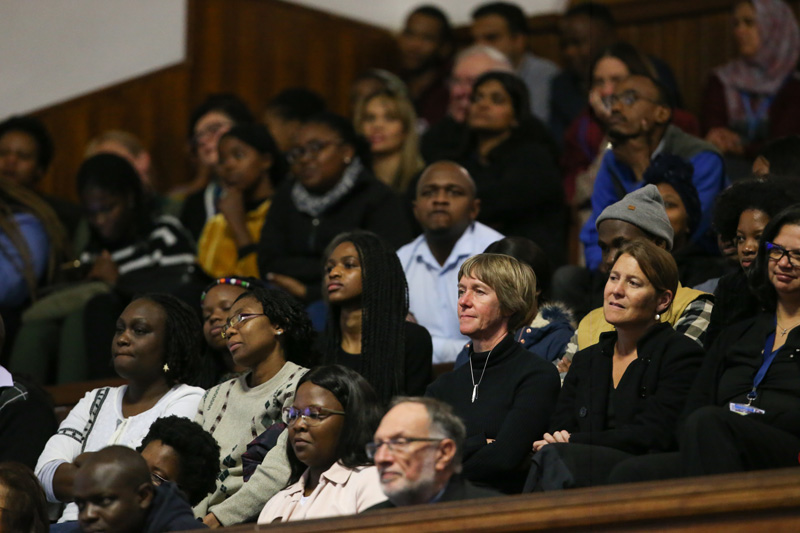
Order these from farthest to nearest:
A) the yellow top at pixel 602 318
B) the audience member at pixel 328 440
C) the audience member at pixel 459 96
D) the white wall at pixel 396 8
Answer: the white wall at pixel 396 8, the audience member at pixel 459 96, the yellow top at pixel 602 318, the audience member at pixel 328 440

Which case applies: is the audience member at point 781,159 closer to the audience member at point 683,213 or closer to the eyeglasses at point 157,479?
the audience member at point 683,213

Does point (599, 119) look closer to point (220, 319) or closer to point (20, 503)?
point (220, 319)

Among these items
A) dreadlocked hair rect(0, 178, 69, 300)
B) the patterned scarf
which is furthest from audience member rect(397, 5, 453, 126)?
dreadlocked hair rect(0, 178, 69, 300)

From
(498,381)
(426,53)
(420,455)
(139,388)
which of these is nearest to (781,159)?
(498,381)

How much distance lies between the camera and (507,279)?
161 inches

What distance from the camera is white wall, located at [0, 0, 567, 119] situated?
7367 mm

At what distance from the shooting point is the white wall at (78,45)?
7.37 meters

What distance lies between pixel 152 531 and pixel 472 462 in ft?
2.73

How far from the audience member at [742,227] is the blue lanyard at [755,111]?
7.14ft

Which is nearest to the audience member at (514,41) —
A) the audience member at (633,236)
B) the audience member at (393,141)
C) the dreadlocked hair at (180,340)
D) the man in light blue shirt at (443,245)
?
the audience member at (393,141)

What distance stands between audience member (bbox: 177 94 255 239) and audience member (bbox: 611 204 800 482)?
11.0 feet

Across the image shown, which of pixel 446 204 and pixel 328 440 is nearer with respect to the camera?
pixel 328 440

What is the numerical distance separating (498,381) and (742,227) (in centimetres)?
83

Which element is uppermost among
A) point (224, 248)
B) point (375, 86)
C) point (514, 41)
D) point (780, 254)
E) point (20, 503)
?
point (514, 41)
